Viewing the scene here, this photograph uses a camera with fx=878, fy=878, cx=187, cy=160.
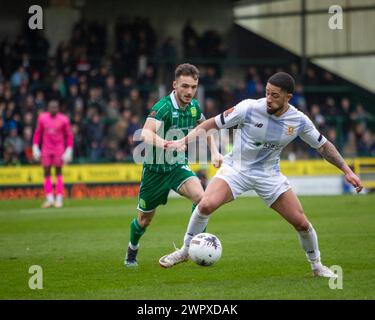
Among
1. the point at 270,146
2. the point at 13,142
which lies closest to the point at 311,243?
the point at 270,146

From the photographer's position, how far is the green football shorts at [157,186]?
11.2 m

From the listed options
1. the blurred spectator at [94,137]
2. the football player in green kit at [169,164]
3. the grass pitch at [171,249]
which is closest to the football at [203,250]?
the grass pitch at [171,249]

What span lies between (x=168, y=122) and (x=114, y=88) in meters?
19.4

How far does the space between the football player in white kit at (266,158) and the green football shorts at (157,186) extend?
1010 millimetres

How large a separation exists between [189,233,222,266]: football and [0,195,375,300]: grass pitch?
229 mm

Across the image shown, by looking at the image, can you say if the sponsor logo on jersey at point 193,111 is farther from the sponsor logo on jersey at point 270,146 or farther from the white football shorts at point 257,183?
the sponsor logo on jersey at point 270,146

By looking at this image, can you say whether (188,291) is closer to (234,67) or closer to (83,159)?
(83,159)

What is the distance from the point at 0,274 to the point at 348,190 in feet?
63.5

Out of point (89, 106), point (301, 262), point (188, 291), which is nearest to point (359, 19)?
point (89, 106)

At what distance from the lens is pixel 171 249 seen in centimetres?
1313

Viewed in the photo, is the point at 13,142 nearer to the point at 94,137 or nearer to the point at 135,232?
the point at 94,137

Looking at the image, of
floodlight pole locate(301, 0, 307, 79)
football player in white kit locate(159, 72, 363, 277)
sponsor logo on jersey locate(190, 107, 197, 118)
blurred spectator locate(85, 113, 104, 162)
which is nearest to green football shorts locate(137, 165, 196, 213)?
sponsor logo on jersey locate(190, 107, 197, 118)

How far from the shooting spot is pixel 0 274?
10.7 metres
